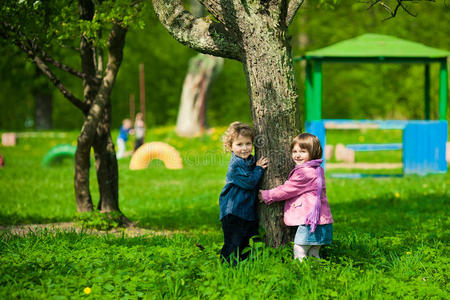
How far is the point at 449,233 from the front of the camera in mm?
6695

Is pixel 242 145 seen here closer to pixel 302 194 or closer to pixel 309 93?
pixel 302 194

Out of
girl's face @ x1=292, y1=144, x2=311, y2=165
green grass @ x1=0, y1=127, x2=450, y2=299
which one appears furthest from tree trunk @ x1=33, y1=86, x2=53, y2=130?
girl's face @ x1=292, y1=144, x2=311, y2=165

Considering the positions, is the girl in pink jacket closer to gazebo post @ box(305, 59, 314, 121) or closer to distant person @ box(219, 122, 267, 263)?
distant person @ box(219, 122, 267, 263)

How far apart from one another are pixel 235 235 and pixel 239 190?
389 mm

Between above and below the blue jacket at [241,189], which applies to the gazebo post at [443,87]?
above

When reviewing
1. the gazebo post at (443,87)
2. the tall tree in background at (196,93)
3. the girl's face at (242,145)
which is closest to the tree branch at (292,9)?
the girl's face at (242,145)

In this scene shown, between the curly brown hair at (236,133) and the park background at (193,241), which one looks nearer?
the park background at (193,241)

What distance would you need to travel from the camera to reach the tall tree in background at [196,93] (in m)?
23.7

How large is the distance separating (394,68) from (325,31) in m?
5.02

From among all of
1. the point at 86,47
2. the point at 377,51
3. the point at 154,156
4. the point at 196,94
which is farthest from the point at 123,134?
the point at 86,47

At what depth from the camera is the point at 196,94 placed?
2406 centimetres

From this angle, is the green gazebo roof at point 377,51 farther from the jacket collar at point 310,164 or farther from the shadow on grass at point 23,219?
the jacket collar at point 310,164

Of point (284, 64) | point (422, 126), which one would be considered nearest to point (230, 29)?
point (284, 64)

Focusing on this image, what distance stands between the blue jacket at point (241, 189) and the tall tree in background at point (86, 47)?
8.78 feet
